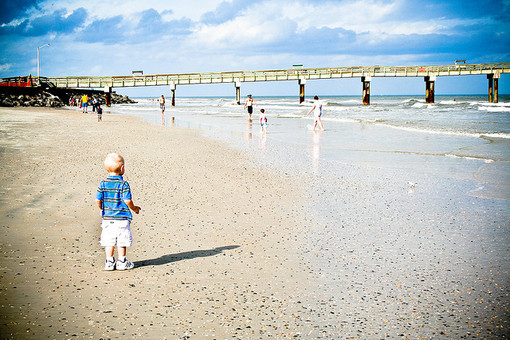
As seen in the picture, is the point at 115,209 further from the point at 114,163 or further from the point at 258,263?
the point at 258,263

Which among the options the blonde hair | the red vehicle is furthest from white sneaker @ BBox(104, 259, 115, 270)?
the red vehicle

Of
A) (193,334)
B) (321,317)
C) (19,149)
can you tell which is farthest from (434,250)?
(19,149)

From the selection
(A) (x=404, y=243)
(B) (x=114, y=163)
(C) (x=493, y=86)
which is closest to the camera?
(B) (x=114, y=163)

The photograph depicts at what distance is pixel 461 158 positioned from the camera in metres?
10.7

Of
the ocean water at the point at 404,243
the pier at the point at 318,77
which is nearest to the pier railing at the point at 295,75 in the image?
the pier at the point at 318,77

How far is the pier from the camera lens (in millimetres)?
54781

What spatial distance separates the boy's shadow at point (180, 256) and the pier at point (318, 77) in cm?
5323

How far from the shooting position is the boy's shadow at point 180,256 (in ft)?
13.1

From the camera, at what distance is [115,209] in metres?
3.79

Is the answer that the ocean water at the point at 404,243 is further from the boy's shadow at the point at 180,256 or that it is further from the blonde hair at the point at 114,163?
the blonde hair at the point at 114,163

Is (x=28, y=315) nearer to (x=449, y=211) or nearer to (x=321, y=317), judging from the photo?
(x=321, y=317)

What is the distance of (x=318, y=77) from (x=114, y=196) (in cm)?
5429

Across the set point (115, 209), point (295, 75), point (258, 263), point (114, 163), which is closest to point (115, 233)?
point (115, 209)

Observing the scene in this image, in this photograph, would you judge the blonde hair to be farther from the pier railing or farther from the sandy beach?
the pier railing
